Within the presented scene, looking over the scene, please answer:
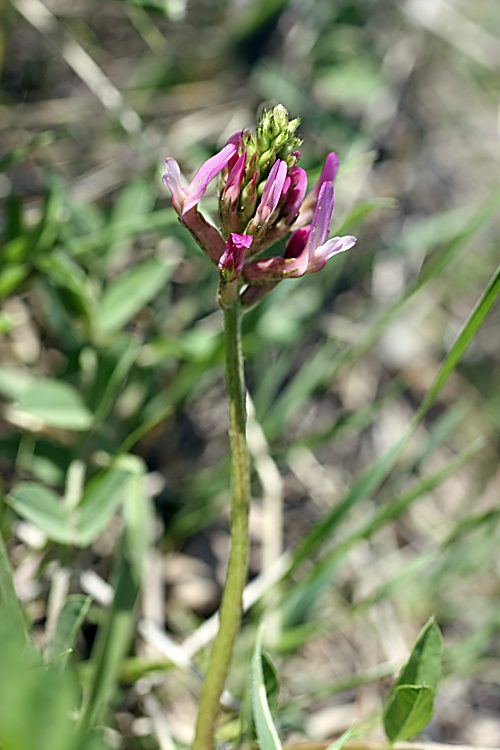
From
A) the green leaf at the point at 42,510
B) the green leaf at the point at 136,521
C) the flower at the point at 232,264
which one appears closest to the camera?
the flower at the point at 232,264

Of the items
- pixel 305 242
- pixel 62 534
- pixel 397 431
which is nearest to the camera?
pixel 305 242

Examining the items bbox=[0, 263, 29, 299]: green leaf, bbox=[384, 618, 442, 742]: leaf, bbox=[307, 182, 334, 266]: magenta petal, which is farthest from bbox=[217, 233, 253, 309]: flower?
bbox=[0, 263, 29, 299]: green leaf

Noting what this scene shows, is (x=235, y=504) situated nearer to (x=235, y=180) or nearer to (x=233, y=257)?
(x=233, y=257)

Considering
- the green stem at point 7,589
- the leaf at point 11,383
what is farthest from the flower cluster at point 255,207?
the leaf at point 11,383

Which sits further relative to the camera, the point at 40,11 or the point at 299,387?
the point at 40,11

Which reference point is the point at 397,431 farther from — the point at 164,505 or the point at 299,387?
the point at 164,505

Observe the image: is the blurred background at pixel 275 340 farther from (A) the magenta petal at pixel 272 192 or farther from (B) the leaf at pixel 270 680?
(A) the magenta petal at pixel 272 192

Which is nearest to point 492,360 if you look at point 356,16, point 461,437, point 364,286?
point 461,437
